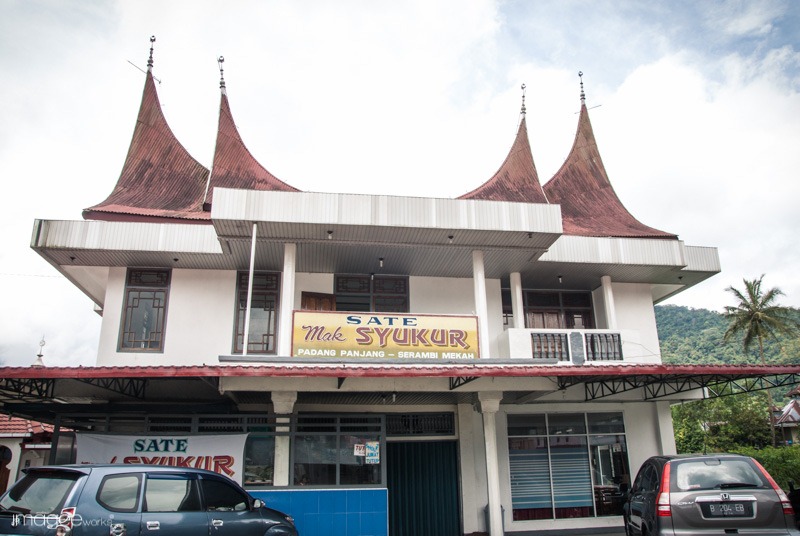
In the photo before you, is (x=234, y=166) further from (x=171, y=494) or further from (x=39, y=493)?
(x=39, y=493)

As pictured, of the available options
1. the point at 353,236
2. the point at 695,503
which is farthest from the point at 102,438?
the point at 695,503

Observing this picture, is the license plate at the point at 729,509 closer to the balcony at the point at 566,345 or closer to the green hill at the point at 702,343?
the balcony at the point at 566,345

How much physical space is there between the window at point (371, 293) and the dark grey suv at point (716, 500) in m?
8.92

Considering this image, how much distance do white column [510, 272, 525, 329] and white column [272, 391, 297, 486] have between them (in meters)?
6.44

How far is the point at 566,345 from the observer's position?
14.8 meters

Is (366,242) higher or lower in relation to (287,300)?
higher

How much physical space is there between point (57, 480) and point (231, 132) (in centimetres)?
1253

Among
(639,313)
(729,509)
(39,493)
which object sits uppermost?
(639,313)

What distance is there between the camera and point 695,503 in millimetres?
7508

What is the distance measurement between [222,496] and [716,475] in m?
6.31

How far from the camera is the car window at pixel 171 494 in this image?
715 centimetres

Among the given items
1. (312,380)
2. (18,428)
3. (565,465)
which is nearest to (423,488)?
(565,465)

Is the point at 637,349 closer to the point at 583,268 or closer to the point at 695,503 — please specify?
Result: the point at 583,268

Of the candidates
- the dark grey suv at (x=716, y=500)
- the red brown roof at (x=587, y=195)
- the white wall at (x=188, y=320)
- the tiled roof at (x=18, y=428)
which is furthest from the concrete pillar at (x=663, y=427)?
the tiled roof at (x=18, y=428)
